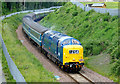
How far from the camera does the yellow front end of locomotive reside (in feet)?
71.6

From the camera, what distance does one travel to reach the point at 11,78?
15344 mm

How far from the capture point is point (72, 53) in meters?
22.0

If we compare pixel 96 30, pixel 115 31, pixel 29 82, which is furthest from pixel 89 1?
pixel 29 82

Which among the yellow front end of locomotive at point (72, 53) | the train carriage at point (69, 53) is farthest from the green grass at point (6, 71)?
the yellow front end of locomotive at point (72, 53)

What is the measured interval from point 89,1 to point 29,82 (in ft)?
129

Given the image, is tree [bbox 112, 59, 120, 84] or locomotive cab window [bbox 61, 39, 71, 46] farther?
locomotive cab window [bbox 61, 39, 71, 46]

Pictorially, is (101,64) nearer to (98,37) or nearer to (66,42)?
(66,42)

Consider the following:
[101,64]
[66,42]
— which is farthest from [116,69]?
[66,42]

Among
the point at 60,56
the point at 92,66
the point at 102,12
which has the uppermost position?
the point at 102,12

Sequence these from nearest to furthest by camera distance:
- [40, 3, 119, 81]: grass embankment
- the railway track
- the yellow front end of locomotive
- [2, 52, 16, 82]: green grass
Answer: [2, 52, 16, 82]: green grass
the railway track
the yellow front end of locomotive
[40, 3, 119, 81]: grass embankment

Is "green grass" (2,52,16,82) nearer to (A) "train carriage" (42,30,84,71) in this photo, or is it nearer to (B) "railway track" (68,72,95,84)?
(A) "train carriage" (42,30,84,71)

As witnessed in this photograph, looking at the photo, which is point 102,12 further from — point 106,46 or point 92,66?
point 92,66

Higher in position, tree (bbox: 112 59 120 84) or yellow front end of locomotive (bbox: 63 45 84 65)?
yellow front end of locomotive (bbox: 63 45 84 65)

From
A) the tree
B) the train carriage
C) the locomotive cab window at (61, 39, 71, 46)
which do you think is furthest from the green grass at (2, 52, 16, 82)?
the tree
